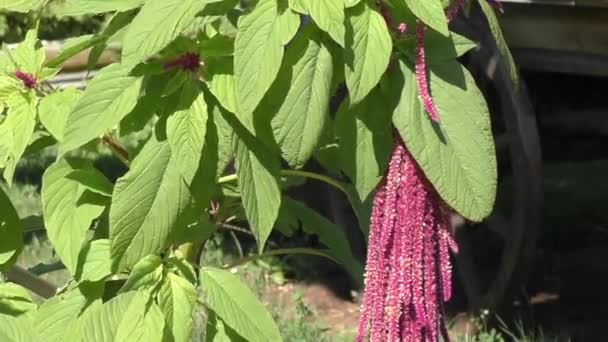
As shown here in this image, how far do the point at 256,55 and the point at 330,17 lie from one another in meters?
0.14

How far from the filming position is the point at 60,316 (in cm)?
237

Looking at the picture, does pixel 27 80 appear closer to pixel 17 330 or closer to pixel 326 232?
pixel 17 330

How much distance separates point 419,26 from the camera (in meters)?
2.09

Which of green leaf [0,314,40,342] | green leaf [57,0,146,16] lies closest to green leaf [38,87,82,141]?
green leaf [57,0,146,16]

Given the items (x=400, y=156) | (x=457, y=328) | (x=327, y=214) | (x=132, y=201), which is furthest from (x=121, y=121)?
(x=327, y=214)

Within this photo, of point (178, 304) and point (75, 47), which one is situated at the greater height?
point (75, 47)

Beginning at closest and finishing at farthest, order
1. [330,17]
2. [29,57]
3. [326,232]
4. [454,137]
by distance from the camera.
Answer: [330,17]
[454,137]
[29,57]
[326,232]

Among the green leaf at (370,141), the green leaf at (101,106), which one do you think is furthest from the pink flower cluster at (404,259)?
the green leaf at (101,106)

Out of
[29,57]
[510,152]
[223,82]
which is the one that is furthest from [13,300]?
[510,152]

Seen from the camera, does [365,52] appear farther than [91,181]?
No

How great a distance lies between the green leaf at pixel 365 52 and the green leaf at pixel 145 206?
367 millimetres

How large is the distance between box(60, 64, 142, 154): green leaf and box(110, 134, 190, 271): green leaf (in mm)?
99

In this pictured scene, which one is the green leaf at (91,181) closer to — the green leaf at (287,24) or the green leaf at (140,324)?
the green leaf at (140,324)

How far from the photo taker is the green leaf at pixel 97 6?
221cm
